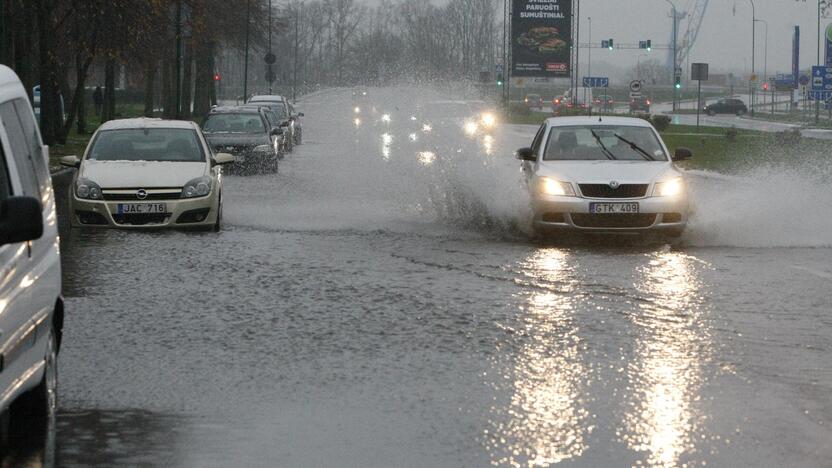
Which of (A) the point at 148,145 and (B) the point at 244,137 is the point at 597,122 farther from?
(B) the point at 244,137

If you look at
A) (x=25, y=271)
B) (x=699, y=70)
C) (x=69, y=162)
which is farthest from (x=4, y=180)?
(x=699, y=70)

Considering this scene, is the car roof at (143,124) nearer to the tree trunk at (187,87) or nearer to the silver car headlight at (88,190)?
the silver car headlight at (88,190)

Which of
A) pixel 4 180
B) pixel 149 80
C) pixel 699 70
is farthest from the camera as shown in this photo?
pixel 699 70

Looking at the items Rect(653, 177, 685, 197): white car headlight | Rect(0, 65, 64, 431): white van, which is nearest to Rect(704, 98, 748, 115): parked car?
Rect(653, 177, 685, 197): white car headlight

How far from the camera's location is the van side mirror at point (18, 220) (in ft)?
18.8

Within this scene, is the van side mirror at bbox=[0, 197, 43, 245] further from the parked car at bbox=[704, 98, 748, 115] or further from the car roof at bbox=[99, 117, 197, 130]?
the parked car at bbox=[704, 98, 748, 115]

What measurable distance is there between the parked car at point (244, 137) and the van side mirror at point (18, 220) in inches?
1004

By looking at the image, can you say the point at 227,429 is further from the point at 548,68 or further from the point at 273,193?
the point at 548,68

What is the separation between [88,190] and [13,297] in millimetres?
11683

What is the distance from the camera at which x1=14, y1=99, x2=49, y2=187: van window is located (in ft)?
25.0

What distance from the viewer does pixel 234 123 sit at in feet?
108

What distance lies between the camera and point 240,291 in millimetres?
12547

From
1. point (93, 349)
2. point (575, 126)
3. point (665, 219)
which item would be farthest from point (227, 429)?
point (575, 126)

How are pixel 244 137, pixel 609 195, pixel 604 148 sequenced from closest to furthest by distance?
pixel 609 195
pixel 604 148
pixel 244 137
